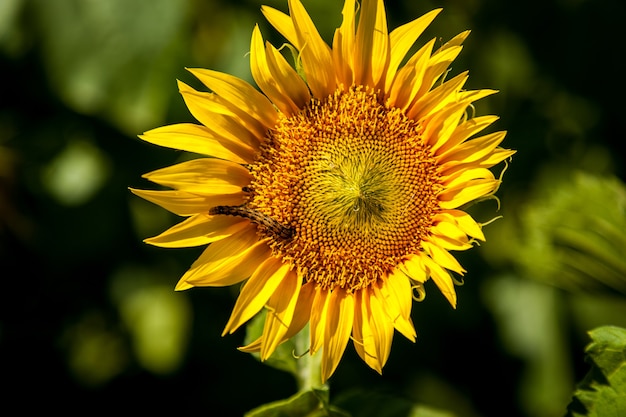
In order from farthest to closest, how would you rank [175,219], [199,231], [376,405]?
[175,219]
[376,405]
[199,231]

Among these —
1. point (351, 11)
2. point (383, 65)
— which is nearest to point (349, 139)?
point (383, 65)

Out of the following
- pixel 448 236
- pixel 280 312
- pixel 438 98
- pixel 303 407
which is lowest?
pixel 303 407

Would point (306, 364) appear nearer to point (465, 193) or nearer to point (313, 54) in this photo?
point (465, 193)

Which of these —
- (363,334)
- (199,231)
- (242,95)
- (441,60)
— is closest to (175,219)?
(199,231)

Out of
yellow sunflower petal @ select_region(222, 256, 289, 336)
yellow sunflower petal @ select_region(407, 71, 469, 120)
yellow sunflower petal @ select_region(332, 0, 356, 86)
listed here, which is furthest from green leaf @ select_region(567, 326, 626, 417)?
yellow sunflower petal @ select_region(332, 0, 356, 86)

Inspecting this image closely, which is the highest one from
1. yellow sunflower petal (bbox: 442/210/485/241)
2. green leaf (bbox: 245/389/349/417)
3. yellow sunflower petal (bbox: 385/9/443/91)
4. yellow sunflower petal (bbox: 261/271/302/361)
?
yellow sunflower petal (bbox: 385/9/443/91)

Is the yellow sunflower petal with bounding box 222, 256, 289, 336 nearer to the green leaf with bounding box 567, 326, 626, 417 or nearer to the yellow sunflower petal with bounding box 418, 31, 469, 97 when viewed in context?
the yellow sunflower petal with bounding box 418, 31, 469, 97
